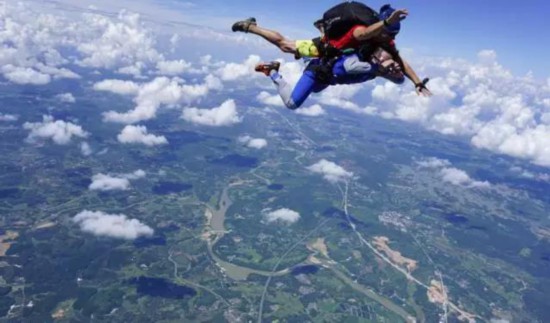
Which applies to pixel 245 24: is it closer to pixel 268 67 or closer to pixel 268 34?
pixel 268 34

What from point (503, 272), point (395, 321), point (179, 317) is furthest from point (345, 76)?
point (503, 272)

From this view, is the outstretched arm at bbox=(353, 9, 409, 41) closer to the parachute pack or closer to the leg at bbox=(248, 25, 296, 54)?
the parachute pack

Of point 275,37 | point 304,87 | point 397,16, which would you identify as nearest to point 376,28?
point 397,16

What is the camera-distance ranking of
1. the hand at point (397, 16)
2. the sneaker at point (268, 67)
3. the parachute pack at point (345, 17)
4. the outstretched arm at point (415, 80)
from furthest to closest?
the sneaker at point (268, 67), the outstretched arm at point (415, 80), the parachute pack at point (345, 17), the hand at point (397, 16)

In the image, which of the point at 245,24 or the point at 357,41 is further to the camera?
the point at 245,24

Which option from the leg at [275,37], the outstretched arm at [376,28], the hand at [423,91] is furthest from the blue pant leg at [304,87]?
the hand at [423,91]

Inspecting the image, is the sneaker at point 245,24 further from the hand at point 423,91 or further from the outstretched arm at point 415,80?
the hand at point 423,91

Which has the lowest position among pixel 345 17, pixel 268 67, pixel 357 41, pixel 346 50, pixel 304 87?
pixel 304 87

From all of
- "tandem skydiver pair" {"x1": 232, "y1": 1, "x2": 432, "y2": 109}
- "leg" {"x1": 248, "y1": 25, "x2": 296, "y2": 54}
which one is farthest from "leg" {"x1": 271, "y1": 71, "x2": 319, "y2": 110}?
"leg" {"x1": 248, "y1": 25, "x2": 296, "y2": 54}
